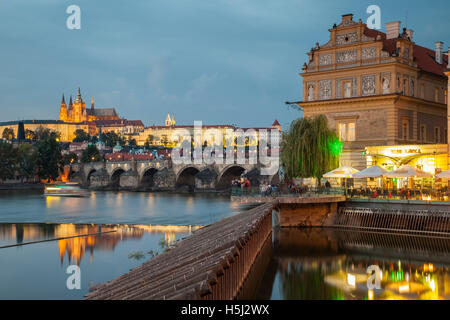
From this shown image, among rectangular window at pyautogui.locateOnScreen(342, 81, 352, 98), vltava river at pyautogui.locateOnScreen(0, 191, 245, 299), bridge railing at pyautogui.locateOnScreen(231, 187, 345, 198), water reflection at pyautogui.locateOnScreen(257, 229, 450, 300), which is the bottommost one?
vltava river at pyautogui.locateOnScreen(0, 191, 245, 299)

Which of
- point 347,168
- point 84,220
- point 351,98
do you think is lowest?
point 84,220

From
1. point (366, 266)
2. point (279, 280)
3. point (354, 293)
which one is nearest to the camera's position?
point (354, 293)

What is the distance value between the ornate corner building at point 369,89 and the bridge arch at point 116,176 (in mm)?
76810

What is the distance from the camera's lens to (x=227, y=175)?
9138 cm

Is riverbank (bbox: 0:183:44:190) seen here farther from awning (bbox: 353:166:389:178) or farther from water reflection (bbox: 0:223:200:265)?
awning (bbox: 353:166:389:178)

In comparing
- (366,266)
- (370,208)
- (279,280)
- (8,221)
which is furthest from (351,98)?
(8,221)

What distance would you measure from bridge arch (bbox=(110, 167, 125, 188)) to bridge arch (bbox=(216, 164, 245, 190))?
27917 millimetres

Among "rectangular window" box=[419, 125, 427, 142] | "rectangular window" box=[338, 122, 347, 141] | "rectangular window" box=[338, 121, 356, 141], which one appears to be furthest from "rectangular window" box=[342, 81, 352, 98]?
"rectangular window" box=[419, 125, 427, 142]

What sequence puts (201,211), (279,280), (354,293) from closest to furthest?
(354,293) < (279,280) < (201,211)

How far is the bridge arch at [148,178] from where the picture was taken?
104 metres

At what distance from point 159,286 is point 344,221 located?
21.4 m

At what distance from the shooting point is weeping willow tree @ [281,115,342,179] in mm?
34781

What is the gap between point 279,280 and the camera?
65.7 feet
